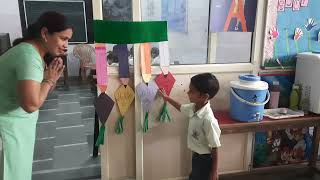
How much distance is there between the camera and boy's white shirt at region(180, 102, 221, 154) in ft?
5.32

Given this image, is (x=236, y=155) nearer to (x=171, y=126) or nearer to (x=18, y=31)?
(x=171, y=126)

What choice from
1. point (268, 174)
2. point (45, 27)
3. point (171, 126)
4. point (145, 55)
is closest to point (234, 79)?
point (171, 126)

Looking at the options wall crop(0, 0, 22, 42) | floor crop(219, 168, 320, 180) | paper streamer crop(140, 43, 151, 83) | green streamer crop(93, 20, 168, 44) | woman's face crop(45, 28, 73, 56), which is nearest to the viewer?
woman's face crop(45, 28, 73, 56)

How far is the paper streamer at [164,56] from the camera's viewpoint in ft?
6.47

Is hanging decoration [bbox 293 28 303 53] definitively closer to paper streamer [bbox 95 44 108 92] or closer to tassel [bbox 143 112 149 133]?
tassel [bbox 143 112 149 133]

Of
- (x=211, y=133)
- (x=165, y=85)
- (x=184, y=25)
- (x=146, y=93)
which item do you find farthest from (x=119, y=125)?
(x=184, y=25)

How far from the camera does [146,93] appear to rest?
1.94 metres

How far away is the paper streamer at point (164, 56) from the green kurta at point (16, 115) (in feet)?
2.85

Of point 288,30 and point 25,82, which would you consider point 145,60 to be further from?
point 288,30

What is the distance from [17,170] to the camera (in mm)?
1414

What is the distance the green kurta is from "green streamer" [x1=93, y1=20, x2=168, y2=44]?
579mm

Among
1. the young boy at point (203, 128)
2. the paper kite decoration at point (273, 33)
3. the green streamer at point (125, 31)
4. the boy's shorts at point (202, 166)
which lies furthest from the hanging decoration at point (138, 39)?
the paper kite decoration at point (273, 33)

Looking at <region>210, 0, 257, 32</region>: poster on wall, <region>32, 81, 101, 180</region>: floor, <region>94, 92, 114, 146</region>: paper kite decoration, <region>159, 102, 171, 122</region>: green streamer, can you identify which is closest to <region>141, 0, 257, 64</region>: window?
<region>210, 0, 257, 32</region>: poster on wall

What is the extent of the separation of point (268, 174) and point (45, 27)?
206cm
